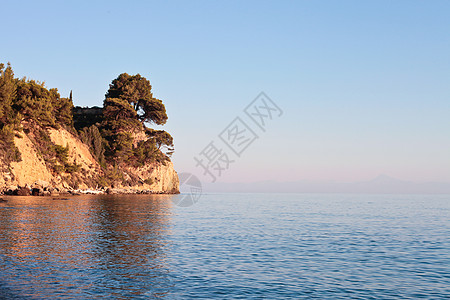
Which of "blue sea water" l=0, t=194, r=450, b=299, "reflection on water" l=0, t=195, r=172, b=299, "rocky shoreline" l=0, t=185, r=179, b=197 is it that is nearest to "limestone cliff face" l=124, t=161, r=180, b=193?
"rocky shoreline" l=0, t=185, r=179, b=197

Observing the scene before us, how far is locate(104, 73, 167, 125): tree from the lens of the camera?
378 feet

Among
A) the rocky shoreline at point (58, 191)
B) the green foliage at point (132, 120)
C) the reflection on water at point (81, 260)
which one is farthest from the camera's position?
the green foliage at point (132, 120)

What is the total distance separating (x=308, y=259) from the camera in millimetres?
21281

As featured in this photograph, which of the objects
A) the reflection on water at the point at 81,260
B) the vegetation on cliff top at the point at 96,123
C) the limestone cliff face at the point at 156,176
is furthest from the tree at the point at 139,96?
the reflection on water at the point at 81,260

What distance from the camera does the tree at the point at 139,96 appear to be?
115 m

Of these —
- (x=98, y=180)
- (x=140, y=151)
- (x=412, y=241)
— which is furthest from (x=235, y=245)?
(x=140, y=151)

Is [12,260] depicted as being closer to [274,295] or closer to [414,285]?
[274,295]

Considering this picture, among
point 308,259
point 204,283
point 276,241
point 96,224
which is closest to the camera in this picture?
point 204,283

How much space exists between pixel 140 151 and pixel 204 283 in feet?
322

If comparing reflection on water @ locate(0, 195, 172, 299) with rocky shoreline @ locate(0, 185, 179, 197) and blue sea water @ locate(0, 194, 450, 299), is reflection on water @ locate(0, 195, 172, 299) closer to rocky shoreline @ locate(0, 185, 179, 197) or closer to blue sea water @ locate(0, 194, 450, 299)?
blue sea water @ locate(0, 194, 450, 299)

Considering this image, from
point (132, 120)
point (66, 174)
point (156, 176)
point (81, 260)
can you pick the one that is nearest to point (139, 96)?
point (132, 120)

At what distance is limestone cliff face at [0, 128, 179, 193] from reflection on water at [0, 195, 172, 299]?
141 feet

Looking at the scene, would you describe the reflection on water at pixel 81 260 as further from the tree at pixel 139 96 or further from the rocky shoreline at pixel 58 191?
the tree at pixel 139 96

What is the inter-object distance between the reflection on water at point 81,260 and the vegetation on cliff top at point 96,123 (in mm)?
46572
